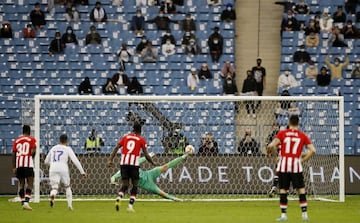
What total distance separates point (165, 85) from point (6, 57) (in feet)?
18.0

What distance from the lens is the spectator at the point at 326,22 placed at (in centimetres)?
3553

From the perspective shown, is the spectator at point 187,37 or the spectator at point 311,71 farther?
the spectator at point 187,37

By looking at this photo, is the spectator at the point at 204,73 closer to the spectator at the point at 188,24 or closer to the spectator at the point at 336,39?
the spectator at the point at 188,24

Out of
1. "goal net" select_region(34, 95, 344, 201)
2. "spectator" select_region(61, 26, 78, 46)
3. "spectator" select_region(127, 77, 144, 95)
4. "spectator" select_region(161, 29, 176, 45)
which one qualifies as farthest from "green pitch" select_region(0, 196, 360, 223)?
"spectator" select_region(161, 29, 176, 45)

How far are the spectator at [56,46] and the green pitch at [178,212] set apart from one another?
9.92 meters

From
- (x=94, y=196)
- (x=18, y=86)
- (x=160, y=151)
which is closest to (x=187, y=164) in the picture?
Answer: (x=160, y=151)

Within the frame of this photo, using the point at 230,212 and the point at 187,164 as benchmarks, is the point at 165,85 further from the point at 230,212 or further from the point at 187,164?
the point at 230,212

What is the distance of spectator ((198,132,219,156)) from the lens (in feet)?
90.1

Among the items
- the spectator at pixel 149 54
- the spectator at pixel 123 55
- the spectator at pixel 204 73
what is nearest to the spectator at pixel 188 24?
the spectator at pixel 149 54

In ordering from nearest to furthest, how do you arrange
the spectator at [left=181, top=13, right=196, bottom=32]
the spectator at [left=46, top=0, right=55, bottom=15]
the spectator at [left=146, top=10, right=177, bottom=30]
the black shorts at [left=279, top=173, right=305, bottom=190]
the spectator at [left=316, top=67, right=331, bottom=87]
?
1. the black shorts at [left=279, top=173, right=305, bottom=190]
2. the spectator at [left=316, top=67, right=331, bottom=87]
3. the spectator at [left=181, top=13, right=196, bottom=32]
4. the spectator at [left=146, top=10, right=177, bottom=30]
5. the spectator at [left=46, top=0, right=55, bottom=15]

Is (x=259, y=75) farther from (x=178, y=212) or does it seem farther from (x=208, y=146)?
(x=178, y=212)

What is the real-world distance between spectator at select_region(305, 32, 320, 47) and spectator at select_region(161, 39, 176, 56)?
461cm

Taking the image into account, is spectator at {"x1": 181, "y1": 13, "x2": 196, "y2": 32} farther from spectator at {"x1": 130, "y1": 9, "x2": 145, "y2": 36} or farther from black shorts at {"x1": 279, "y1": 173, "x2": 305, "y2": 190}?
black shorts at {"x1": 279, "y1": 173, "x2": 305, "y2": 190}

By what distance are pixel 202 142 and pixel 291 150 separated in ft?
29.3
